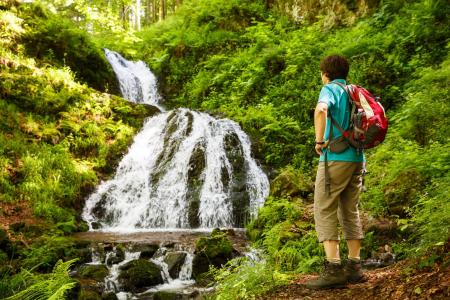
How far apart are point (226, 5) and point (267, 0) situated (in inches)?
81.2

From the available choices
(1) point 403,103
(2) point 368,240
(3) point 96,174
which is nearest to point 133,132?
(3) point 96,174

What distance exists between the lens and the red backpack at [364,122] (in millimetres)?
3863

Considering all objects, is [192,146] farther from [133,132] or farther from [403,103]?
[403,103]

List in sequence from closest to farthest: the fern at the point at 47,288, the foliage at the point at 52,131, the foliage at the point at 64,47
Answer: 1. the fern at the point at 47,288
2. the foliage at the point at 52,131
3. the foliage at the point at 64,47

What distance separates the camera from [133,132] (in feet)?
46.2

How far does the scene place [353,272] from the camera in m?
4.05

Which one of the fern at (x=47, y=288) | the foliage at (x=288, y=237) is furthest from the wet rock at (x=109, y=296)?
the foliage at (x=288, y=237)

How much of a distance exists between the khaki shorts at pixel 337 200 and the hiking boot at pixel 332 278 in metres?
0.28

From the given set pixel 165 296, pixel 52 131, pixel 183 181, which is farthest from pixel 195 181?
pixel 165 296

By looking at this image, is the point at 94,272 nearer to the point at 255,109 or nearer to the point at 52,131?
the point at 52,131

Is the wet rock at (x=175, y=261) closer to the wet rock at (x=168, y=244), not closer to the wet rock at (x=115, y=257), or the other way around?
the wet rock at (x=168, y=244)

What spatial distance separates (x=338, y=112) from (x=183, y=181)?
8186 mm

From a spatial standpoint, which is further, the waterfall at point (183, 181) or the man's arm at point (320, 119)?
the waterfall at point (183, 181)

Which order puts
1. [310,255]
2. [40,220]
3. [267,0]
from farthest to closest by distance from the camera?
1. [267,0]
2. [40,220]
3. [310,255]
